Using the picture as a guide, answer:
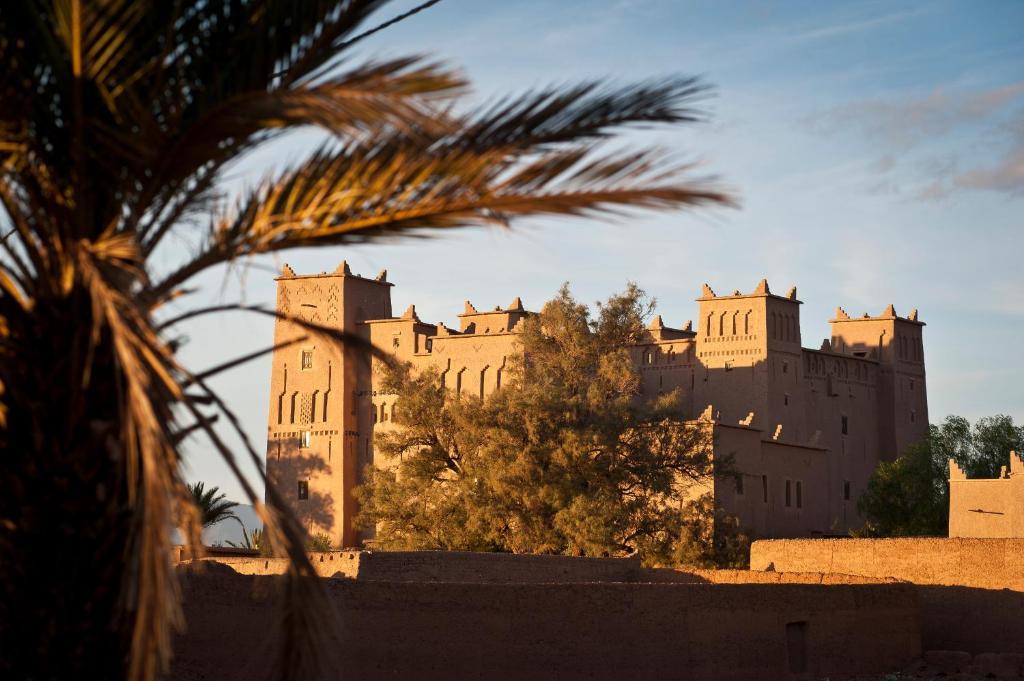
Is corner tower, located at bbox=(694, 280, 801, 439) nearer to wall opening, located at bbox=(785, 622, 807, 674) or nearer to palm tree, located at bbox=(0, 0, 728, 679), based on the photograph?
wall opening, located at bbox=(785, 622, 807, 674)

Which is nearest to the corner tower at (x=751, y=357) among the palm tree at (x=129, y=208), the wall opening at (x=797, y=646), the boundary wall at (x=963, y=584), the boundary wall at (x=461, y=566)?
the boundary wall at (x=963, y=584)

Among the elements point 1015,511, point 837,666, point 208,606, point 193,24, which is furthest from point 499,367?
point 193,24

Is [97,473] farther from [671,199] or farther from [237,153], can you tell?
[671,199]

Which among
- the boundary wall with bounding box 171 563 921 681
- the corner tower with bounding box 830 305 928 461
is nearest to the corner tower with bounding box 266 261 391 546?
the corner tower with bounding box 830 305 928 461

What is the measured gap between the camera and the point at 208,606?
635 inches

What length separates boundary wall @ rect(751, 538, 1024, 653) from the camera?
77.7 ft

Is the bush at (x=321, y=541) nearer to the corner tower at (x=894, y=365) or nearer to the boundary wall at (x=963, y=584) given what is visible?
the corner tower at (x=894, y=365)

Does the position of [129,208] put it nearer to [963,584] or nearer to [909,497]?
[963,584]

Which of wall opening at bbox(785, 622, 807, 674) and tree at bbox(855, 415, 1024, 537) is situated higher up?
tree at bbox(855, 415, 1024, 537)

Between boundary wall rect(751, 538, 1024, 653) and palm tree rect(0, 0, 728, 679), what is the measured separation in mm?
19218

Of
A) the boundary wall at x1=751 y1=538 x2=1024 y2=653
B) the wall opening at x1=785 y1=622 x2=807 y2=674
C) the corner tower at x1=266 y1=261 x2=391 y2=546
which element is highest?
the corner tower at x1=266 y1=261 x2=391 y2=546

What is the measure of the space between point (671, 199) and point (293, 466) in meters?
49.4

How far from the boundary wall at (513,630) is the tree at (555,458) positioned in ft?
49.6

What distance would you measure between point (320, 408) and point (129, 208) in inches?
1910
